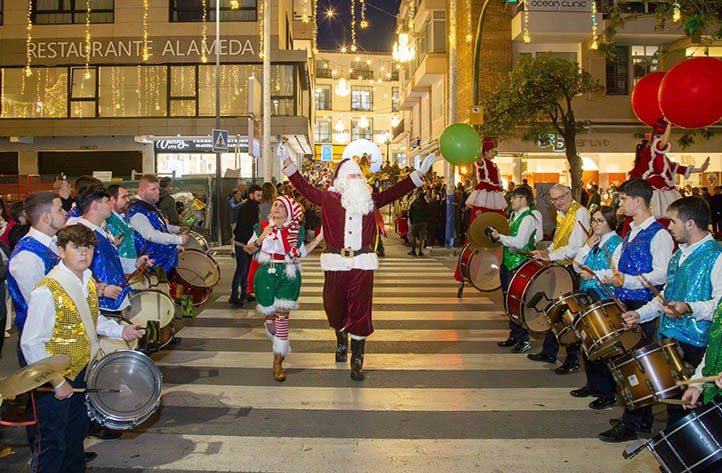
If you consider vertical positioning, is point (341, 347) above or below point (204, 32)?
below

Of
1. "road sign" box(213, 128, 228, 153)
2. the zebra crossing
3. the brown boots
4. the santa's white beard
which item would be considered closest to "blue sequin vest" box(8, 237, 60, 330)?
the zebra crossing

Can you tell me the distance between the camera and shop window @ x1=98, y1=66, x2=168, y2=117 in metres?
30.5

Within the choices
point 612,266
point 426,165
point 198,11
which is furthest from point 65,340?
point 198,11

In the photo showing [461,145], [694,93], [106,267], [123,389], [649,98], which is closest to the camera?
[123,389]

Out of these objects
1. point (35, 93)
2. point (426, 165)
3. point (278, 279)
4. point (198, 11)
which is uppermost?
point (198, 11)

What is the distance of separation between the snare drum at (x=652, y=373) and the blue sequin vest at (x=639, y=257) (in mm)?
941

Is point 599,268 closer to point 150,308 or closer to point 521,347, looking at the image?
point 521,347

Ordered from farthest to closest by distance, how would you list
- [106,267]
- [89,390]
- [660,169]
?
[660,169], [106,267], [89,390]

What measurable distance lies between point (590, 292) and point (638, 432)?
3.97 feet

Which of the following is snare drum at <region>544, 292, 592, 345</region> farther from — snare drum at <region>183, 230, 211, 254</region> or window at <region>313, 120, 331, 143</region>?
window at <region>313, 120, 331, 143</region>

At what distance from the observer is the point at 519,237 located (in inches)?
317

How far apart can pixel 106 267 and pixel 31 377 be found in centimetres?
243

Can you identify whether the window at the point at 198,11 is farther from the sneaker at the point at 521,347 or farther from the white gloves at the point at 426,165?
the sneaker at the point at 521,347

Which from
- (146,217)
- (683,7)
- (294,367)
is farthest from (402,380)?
(683,7)
